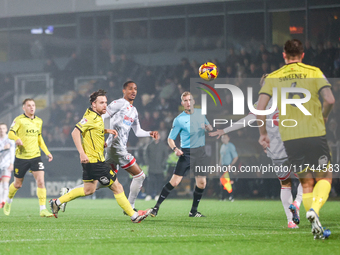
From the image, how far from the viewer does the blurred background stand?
1537 centimetres

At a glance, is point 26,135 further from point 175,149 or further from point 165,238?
point 165,238

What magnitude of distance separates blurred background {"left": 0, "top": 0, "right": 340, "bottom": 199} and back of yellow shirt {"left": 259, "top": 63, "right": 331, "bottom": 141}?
9390 mm

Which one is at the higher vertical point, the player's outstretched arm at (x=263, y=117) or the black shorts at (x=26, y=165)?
the player's outstretched arm at (x=263, y=117)

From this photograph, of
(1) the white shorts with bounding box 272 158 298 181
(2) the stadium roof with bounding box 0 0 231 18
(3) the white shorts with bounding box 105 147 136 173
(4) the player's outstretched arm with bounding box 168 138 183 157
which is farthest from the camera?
(2) the stadium roof with bounding box 0 0 231 18

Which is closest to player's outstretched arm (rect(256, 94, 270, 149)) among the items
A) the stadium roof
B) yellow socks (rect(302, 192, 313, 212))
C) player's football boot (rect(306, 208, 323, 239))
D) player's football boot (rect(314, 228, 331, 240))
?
yellow socks (rect(302, 192, 313, 212))

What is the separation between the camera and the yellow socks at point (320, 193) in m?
4.80

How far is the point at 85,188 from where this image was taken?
6.97m

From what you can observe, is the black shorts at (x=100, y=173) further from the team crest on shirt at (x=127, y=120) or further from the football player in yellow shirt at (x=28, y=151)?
the football player in yellow shirt at (x=28, y=151)

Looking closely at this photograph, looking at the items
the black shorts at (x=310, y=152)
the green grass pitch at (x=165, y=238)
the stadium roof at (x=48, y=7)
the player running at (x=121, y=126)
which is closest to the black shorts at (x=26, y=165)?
the player running at (x=121, y=126)

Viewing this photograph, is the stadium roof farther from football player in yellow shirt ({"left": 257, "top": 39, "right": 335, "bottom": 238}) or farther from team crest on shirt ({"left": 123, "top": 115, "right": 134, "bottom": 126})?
football player in yellow shirt ({"left": 257, "top": 39, "right": 335, "bottom": 238})

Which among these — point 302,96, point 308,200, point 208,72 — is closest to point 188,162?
point 208,72

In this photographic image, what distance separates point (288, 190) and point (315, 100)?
82.3 inches

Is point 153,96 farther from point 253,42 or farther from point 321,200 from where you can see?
point 321,200

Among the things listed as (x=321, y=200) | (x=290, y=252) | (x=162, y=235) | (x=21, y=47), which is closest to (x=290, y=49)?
(x=321, y=200)
